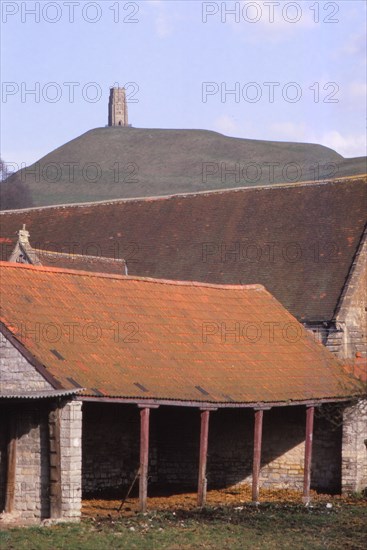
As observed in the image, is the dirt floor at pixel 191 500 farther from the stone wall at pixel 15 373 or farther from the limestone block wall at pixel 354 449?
the stone wall at pixel 15 373

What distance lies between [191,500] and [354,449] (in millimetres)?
4175

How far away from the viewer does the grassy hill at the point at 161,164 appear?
98938 millimetres

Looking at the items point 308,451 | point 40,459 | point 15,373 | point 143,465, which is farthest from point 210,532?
point 308,451

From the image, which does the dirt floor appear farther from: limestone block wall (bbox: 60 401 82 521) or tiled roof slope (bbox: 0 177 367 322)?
tiled roof slope (bbox: 0 177 367 322)

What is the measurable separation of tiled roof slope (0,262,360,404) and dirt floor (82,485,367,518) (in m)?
2.20

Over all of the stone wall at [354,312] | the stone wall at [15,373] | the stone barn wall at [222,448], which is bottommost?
the stone barn wall at [222,448]

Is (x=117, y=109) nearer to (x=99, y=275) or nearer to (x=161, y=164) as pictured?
(x=161, y=164)

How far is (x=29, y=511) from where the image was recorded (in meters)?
21.0

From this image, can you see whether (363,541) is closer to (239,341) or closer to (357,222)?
(239,341)

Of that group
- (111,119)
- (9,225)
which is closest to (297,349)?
(9,225)

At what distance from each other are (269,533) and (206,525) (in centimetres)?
116

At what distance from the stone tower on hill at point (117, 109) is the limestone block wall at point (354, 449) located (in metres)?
95.8

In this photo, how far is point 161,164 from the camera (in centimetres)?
11288

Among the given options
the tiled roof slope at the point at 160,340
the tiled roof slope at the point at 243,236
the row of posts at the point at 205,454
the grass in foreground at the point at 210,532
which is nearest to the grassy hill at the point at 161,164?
the tiled roof slope at the point at 243,236
